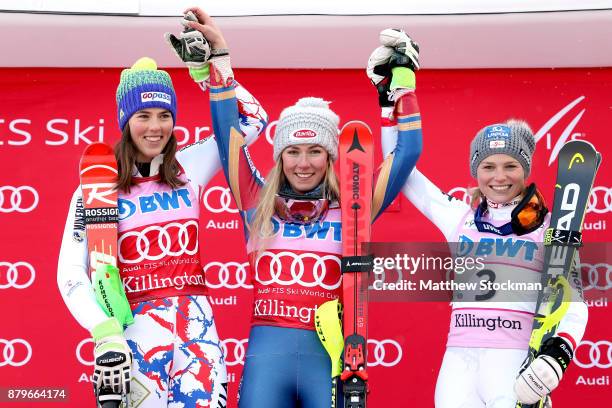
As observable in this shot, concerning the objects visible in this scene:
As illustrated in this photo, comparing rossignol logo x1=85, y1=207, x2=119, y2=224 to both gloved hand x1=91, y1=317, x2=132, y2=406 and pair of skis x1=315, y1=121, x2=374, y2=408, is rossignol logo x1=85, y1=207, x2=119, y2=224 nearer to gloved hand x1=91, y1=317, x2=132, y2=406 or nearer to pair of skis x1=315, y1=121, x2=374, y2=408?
gloved hand x1=91, y1=317, x2=132, y2=406

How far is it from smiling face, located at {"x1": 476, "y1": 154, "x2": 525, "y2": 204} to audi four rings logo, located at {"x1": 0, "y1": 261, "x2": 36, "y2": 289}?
2.76 metres

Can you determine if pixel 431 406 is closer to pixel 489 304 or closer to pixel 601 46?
pixel 489 304

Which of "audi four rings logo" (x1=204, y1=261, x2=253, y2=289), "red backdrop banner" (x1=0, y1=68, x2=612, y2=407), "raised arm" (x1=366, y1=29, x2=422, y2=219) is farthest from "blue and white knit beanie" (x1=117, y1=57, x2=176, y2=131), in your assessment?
"audi four rings logo" (x1=204, y1=261, x2=253, y2=289)

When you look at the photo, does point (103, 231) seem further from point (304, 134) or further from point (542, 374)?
point (542, 374)

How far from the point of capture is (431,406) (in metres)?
5.56

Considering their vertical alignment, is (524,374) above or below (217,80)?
below

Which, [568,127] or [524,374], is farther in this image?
[568,127]

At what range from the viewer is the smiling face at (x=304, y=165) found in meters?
4.18

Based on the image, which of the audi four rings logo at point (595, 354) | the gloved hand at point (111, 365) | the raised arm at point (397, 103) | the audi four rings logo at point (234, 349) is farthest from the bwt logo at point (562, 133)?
the gloved hand at point (111, 365)

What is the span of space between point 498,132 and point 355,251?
873 millimetres

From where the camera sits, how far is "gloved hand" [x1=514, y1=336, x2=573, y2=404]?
379 centimetres

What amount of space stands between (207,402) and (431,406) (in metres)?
2.09

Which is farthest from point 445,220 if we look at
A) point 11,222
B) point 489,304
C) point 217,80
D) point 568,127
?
point 11,222

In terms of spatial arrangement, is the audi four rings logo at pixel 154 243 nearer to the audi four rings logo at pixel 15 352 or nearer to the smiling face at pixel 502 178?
the smiling face at pixel 502 178
